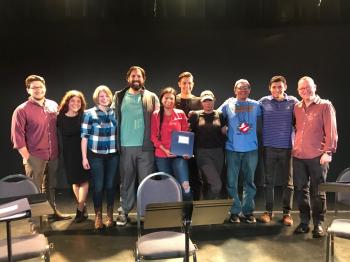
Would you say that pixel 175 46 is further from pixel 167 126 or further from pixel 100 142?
pixel 100 142

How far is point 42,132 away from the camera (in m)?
4.39

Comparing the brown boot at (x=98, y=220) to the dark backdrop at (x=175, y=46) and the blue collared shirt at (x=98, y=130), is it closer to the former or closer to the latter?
the blue collared shirt at (x=98, y=130)

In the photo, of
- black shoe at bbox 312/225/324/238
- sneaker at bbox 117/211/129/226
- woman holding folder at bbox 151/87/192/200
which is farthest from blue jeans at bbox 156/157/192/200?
black shoe at bbox 312/225/324/238

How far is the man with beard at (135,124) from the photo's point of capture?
4363 millimetres

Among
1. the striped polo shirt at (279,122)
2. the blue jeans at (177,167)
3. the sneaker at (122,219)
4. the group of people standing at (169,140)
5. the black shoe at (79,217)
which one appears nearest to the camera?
the group of people standing at (169,140)

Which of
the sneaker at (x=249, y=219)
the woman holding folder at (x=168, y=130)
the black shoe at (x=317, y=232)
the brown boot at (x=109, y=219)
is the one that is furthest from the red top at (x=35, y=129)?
the black shoe at (x=317, y=232)

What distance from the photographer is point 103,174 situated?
14.0 feet

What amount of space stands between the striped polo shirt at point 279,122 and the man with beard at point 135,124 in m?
1.30

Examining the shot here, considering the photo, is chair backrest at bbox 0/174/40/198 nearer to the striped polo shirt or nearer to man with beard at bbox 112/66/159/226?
man with beard at bbox 112/66/159/226

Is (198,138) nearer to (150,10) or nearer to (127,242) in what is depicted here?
(127,242)

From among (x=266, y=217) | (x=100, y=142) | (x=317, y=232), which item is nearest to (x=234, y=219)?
(x=266, y=217)

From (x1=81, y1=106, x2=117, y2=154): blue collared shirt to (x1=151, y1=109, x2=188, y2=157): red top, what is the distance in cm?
48

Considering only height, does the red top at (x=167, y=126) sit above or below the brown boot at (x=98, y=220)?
above

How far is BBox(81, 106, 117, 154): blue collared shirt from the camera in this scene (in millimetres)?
4188
